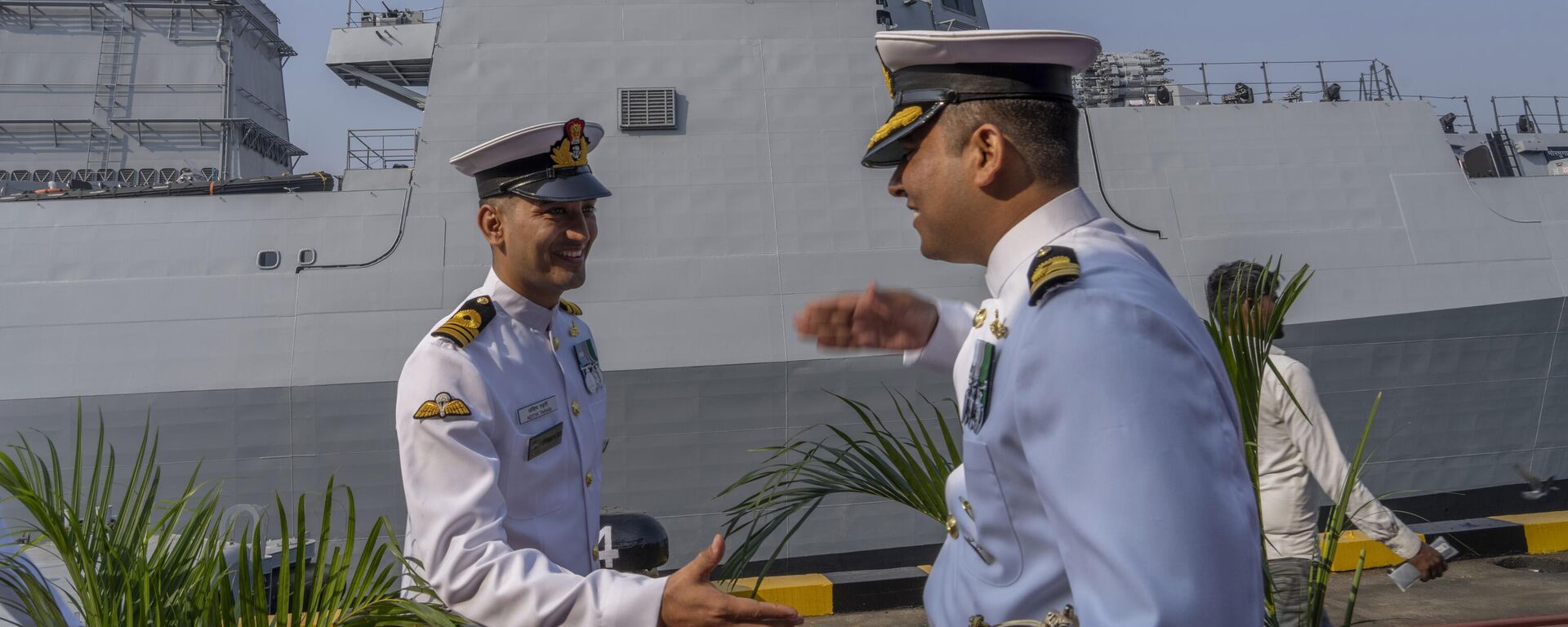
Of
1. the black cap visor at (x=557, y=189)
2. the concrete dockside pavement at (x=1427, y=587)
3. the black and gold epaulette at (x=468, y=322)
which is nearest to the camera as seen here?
the black and gold epaulette at (x=468, y=322)

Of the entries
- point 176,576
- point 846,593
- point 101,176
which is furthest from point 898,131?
point 101,176

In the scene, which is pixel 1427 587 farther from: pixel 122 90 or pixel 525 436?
pixel 122 90

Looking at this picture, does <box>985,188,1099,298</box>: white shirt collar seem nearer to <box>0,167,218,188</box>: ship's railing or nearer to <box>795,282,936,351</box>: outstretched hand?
<box>795,282,936,351</box>: outstretched hand

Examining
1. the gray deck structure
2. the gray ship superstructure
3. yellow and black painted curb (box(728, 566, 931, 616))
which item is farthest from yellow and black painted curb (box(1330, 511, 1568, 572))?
the gray deck structure

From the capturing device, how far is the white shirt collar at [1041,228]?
3.71 ft

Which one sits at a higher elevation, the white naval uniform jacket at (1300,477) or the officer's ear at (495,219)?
the officer's ear at (495,219)

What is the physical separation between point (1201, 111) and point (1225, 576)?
26.6ft

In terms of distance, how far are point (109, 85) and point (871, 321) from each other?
10782 mm

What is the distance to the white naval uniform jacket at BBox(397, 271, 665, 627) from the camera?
1630mm

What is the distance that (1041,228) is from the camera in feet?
3.72

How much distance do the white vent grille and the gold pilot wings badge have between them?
19.2ft

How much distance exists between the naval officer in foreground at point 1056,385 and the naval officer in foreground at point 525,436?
49 centimetres

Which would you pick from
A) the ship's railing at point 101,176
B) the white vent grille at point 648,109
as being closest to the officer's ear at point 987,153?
the white vent grille at point 648,109

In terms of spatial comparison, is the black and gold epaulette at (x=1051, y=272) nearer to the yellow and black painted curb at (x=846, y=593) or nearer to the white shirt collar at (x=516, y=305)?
the white shirt collar at (x=516, y=305)
